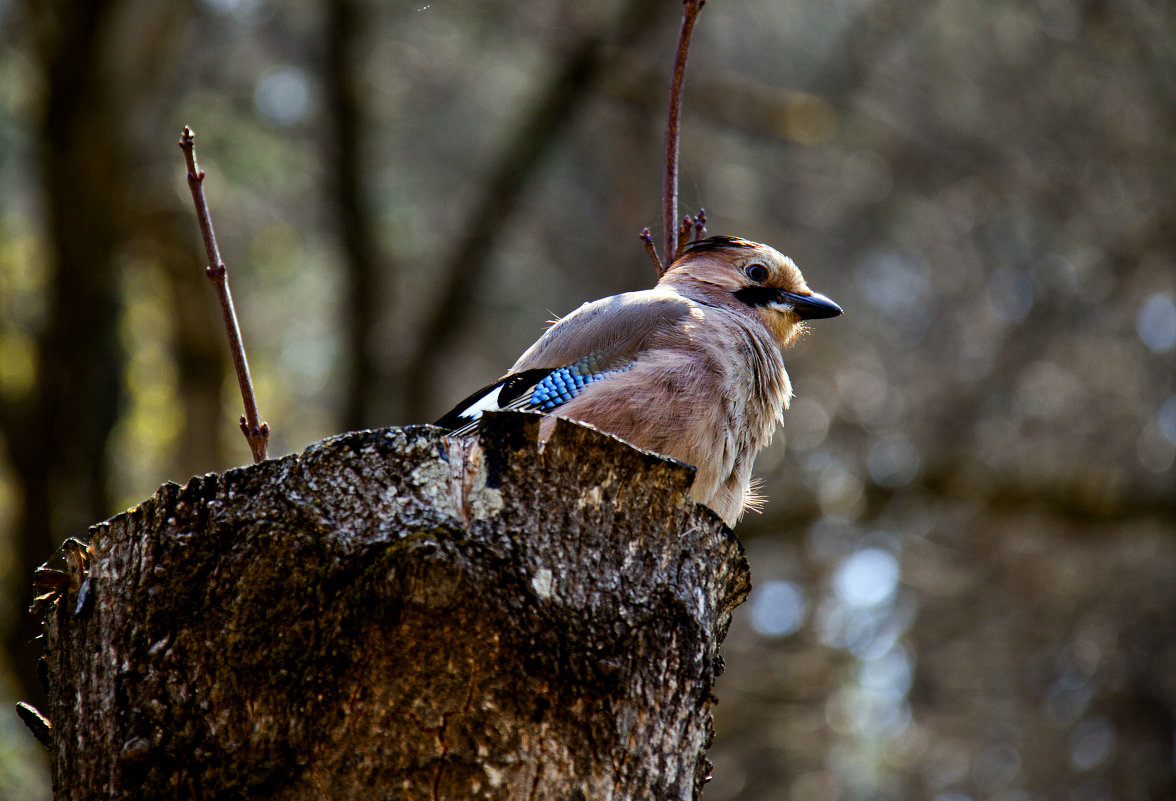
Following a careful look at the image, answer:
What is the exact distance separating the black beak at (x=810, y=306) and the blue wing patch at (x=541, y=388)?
1089 millimetres

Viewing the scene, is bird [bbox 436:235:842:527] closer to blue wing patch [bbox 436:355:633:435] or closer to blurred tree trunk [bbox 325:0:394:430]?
blue wing patch [bbox 436:355:633:435]

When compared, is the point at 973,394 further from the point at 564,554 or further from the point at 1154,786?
the point at 564,554

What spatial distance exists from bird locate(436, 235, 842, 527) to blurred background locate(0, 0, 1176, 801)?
478 centimetres

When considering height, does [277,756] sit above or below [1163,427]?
below

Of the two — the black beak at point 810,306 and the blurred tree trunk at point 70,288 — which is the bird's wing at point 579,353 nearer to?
the black beak at point 810,306

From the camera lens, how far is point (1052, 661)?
11344mm

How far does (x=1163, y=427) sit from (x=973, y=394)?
63.6 inches

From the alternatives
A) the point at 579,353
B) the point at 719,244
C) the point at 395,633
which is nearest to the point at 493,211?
the point at 719,244

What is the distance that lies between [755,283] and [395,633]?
283 centimetres

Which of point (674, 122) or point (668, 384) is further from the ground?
point (674, 122)

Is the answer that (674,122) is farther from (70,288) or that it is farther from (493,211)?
(493,211)

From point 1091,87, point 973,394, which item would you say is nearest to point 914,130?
point 1091,87

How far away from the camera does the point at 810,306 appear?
448cm

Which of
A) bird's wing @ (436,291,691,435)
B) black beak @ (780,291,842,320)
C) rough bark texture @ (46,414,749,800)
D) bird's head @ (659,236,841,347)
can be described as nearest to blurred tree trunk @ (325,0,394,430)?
bird's head @ (659,236,841,347)
